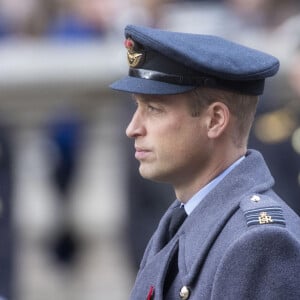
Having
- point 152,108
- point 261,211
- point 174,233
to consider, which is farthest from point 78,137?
point 261,211

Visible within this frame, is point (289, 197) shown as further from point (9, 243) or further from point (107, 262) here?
point (107, 262)

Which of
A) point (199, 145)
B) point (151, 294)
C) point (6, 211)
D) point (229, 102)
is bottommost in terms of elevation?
point (6, 211)

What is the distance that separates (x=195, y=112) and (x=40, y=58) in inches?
323

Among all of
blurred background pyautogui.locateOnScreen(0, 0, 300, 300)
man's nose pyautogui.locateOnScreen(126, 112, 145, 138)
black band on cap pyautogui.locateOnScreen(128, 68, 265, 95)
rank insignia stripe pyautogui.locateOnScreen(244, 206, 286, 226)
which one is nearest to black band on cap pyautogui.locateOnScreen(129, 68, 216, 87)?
black band on cap pyautogui.locateOnScreen(128, 68, 265, 95)

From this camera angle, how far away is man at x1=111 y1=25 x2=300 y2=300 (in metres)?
4.14

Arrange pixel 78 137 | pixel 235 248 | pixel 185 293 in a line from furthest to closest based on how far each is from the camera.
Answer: pixel 78 137
pixel 185 293
pixel 235 248

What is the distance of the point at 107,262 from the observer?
11.6 m

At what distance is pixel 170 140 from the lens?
4242 mm

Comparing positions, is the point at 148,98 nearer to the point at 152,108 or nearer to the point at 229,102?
the point at 152,108

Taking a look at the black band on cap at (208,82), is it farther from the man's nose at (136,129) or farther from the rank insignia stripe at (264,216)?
the rank insignia stripe at (264,216)

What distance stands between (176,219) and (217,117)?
378 millimetres

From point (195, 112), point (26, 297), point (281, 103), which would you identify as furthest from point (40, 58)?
point (195, 112)

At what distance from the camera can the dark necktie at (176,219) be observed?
4.42 meters

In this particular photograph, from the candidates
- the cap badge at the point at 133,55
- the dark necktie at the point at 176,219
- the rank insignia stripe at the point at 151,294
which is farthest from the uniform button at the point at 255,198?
the cap badge at the point at 133,55
